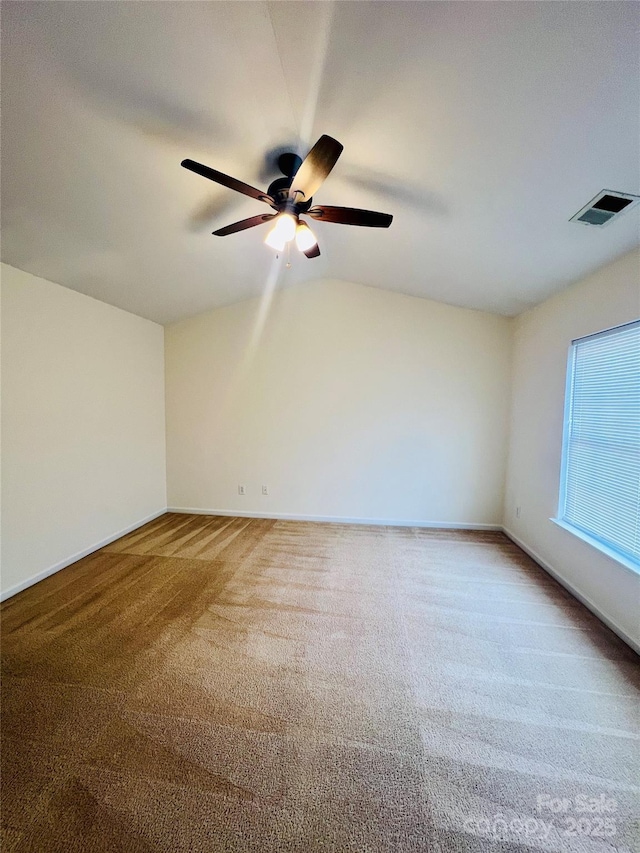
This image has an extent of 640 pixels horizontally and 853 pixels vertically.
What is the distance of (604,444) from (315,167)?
8.60ft

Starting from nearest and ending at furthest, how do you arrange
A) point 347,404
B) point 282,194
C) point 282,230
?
point 282,194 < point 282,230 < point 347,404

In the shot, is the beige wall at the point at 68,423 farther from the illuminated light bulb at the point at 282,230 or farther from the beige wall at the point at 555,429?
the beige wall at the point at 555,429

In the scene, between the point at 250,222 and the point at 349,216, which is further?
the point at 250,222

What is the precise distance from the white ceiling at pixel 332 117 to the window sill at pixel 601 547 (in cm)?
200

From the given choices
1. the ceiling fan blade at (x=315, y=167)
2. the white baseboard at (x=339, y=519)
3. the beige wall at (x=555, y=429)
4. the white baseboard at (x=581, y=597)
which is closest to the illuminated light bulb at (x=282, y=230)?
the ceiling fan blade at (x=315, y=167)

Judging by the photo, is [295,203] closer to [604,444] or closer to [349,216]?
[349,216]

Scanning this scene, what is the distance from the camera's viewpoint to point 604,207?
69.0 inches

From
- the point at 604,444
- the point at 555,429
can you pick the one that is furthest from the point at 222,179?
the point at 555,429

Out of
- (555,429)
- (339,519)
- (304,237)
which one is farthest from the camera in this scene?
(339,519)

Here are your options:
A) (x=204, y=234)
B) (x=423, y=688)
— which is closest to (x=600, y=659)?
(x=423, y=688)

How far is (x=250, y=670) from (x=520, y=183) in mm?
2989

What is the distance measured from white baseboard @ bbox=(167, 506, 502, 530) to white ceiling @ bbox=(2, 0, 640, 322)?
2692 mm

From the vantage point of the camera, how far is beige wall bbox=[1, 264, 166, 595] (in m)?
2.43

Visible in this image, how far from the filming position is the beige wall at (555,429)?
2.09 meters
